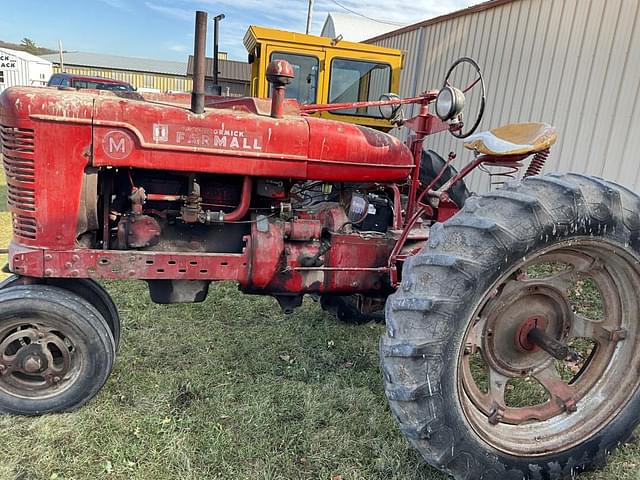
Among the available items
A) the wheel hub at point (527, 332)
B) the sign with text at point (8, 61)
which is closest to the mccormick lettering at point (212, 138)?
the wheel hub at point (527, 332)

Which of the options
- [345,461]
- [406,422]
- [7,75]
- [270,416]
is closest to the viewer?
[406,422]

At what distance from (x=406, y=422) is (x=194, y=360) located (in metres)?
1.53

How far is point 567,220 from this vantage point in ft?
6.39

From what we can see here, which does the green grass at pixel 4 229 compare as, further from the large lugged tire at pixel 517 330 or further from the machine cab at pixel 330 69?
the large lugged tire at pixel 517 330

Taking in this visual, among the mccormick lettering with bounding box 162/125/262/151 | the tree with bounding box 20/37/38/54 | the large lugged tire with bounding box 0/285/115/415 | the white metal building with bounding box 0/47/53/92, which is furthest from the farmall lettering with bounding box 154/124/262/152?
the tree with bounding box 20/37/38/54

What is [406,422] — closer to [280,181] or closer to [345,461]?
[345,461]

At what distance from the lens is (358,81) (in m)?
6.87

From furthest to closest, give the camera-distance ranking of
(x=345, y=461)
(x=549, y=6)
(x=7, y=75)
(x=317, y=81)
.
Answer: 1. (x=7, y=75)
2. (x=317, y=81)
3. (x=549, y=6)
4. (x=345, y=461)

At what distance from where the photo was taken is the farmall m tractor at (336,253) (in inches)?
75.9

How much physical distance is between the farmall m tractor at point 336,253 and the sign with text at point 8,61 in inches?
1114

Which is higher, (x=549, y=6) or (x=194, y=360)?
(x=549, y=6)

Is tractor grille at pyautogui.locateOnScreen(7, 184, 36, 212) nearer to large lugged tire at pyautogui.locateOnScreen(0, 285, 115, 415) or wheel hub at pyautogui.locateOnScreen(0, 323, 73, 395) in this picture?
large lugged tire at pyautogui.locateOnScreen(0, 285, 115, 415)

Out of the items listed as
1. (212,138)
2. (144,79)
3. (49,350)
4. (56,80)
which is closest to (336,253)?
(212,138)

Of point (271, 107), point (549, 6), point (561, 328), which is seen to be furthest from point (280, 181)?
point (549, 6)
